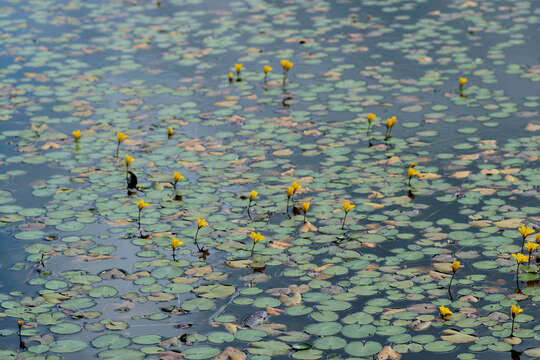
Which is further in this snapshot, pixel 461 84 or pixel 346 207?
pixel 461 84

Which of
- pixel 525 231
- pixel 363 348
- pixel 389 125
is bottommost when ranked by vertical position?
pixel 363 348

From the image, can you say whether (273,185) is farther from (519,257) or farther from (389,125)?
(519,257)

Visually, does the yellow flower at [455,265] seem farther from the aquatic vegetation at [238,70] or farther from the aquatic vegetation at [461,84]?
the aquatic vegetation at [238,70]

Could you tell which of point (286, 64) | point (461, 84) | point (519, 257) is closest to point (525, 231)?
point (519, 257)

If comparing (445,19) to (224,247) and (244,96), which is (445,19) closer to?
(244,96)

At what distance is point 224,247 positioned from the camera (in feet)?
15.5

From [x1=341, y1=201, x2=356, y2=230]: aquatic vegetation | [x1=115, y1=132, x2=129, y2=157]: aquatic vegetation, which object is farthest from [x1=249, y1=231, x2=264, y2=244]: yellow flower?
[x1=115, y1=132, x2=129, y2=157]: aquatic vegetation

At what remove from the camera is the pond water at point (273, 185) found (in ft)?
13.1

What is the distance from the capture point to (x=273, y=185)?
5.48 metres

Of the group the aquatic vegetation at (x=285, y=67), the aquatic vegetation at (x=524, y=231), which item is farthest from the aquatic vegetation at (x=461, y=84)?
the aquatic vegetation at (x=524, y=231)

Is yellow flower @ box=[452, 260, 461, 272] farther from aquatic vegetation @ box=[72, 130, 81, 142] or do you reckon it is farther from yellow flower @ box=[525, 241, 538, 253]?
aquatic vegetation @ box=[72, 130, 81, 142]

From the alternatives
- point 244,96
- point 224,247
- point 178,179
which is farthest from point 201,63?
point 224,247

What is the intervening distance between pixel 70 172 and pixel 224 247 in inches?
64.8

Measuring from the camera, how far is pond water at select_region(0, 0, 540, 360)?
3.99 m
